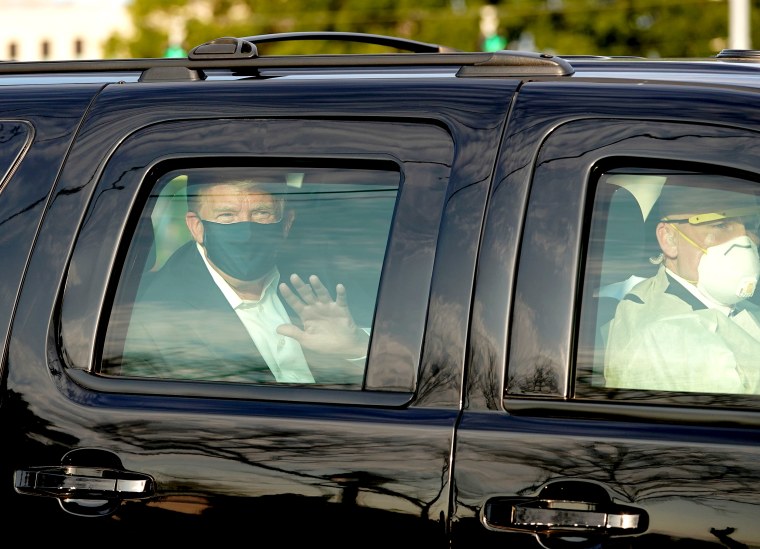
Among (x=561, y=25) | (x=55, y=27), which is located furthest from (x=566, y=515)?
(x=55, y=27)

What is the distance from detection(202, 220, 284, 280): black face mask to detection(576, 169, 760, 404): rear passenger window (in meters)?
0.67

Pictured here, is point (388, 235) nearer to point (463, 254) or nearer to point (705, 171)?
point (463, 254)

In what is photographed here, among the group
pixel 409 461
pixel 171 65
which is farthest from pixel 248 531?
pixel 171 65

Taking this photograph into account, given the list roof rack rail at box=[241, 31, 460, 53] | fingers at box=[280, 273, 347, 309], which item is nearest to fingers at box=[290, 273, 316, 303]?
fingers at box=[280, 273, 347, 309]

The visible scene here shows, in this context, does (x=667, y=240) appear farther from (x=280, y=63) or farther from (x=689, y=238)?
(x=280, y=63)

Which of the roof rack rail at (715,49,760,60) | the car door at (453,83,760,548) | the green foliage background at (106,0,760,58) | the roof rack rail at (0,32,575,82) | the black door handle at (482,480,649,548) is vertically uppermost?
the green foliage background at (106,0,760,58)

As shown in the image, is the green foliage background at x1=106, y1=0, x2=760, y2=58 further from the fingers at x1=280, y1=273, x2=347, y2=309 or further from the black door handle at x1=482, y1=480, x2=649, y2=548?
the black door handle at x1=482, y1=480, x2=649, y2=548

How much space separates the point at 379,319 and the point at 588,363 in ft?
1.31

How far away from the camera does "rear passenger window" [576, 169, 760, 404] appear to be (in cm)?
229

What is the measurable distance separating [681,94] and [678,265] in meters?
0.33

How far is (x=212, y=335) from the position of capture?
257cm

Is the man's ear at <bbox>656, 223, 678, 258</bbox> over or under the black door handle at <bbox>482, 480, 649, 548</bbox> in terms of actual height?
over

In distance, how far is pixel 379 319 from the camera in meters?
2.40

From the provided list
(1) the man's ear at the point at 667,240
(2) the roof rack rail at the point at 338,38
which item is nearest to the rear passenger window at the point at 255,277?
(1) the man's ear at the point at 667,240
